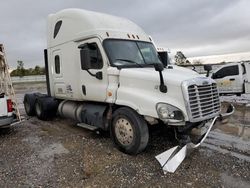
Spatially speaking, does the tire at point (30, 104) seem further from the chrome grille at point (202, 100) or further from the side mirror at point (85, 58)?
the chrome grille at point (202, 100)

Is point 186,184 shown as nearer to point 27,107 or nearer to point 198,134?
point 198,134

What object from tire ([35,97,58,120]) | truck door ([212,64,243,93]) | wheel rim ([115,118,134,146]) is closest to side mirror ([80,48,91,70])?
wheel rim ([115,118,134,146])

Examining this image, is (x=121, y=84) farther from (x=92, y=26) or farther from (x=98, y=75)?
(x=92, y=26)

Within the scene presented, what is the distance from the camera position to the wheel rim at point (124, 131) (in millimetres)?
5504

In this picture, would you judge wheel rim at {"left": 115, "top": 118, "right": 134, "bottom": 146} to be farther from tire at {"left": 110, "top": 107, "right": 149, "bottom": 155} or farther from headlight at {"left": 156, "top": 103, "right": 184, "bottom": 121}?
headlight at {"left": 156, "top": 103, "right": 184, "bottom": 121}

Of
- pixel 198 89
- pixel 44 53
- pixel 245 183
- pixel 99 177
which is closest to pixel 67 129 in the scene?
pixel 44 53

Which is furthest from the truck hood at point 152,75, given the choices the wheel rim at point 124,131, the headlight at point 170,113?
the wheel rim at point 124,131

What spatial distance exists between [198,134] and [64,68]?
14.0 feet

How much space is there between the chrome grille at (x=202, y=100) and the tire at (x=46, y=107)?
575cm

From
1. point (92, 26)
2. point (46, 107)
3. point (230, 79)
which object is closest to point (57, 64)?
point (46, 107)

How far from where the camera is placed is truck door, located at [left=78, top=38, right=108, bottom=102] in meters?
6.25

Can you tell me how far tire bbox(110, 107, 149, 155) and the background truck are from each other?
957 cm

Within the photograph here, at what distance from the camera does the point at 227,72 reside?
13.8 m

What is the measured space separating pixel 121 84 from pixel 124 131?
1.06m
